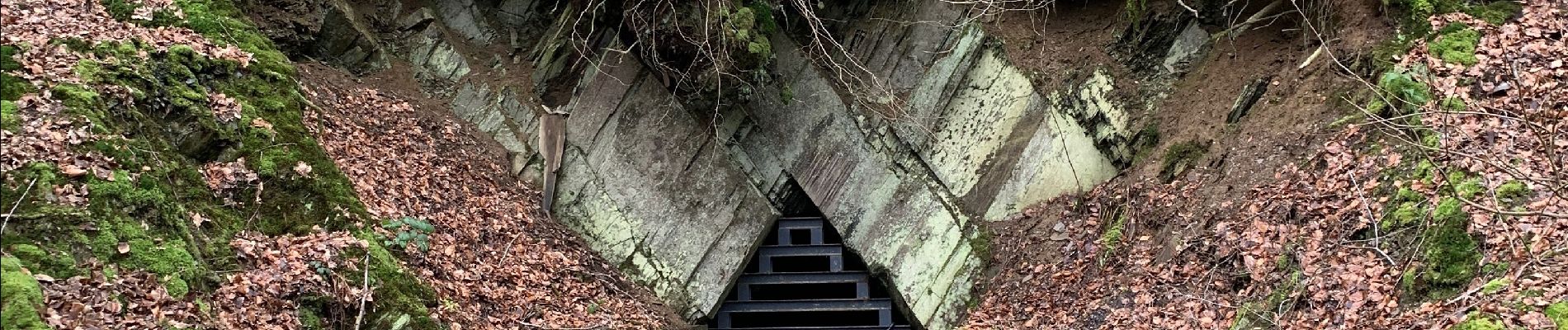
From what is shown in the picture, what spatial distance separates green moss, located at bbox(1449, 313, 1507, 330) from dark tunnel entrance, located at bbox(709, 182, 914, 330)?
5100 mm

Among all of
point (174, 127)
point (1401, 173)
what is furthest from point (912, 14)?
point (174, 127)

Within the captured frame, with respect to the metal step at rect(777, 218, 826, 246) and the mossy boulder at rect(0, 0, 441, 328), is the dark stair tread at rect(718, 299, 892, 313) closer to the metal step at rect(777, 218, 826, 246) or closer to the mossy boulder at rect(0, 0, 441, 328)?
the metal step at rect(777, 218, 826, 246)

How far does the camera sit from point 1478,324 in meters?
4.92

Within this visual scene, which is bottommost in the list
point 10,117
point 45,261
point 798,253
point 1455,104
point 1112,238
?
point 798,253

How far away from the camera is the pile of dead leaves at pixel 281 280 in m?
5.54

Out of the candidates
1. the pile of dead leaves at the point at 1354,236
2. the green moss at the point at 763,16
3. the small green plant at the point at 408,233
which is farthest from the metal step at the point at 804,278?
the small green plant at the point at 408,233

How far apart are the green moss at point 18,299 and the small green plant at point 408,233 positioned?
247cm

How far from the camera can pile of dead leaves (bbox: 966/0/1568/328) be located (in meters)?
5.25

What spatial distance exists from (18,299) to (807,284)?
6.92 metres

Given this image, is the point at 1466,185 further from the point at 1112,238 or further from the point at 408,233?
the point at 408,233

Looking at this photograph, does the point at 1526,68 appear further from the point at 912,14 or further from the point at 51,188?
the point at 51,188

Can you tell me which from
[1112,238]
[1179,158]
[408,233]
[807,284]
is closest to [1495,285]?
[1112,238]

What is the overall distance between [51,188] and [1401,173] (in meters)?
7.59

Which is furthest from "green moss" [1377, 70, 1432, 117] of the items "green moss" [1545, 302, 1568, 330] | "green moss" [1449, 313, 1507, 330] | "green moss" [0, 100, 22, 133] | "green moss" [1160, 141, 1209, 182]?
"green moss" [0, 100, 22, 133]
